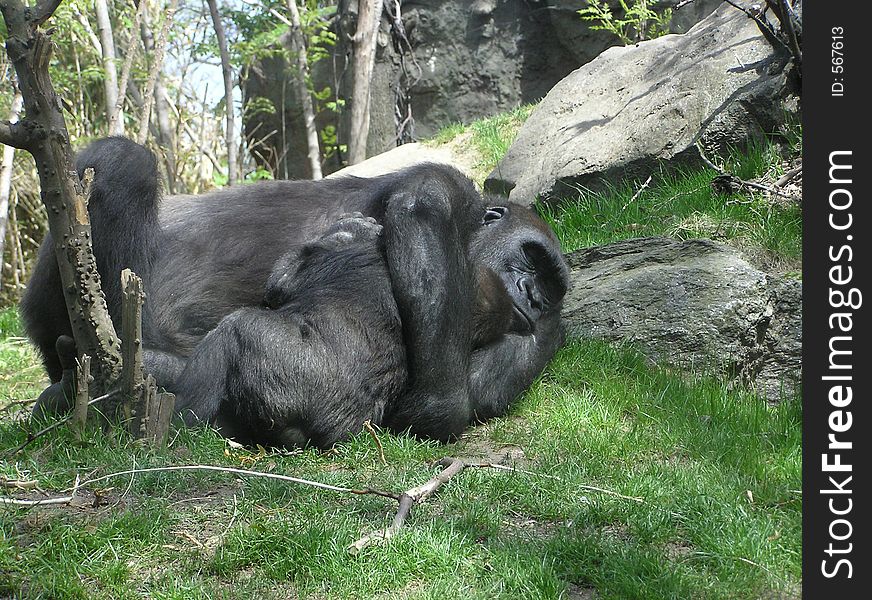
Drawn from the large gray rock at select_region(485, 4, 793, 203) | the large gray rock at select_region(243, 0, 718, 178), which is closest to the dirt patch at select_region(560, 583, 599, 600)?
the large gray rock at select_region(485, 4, 793, 203)

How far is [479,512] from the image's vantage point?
3.57 m

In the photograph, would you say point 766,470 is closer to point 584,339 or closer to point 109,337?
point 584,339

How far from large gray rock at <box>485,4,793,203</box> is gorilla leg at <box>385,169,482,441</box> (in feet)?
10.7

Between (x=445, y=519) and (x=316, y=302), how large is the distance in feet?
5.28

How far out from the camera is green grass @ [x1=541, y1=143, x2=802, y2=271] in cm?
623

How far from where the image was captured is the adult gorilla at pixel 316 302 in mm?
4457

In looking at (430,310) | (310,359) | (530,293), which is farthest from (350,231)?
(530,293)

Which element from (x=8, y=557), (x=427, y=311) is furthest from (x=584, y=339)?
(x=8, y=557)

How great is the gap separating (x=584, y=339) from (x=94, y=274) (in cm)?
311

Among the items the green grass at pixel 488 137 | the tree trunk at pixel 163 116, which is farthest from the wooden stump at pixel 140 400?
the tree trunk at pixel 163 116

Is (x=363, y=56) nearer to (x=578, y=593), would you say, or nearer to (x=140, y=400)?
(x=140, y=400)

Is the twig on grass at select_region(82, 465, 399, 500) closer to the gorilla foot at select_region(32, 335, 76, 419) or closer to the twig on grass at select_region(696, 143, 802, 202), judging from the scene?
the gorilla foot at select_region(32, 335, 76, 419)

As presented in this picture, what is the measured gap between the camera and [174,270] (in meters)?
4.96
